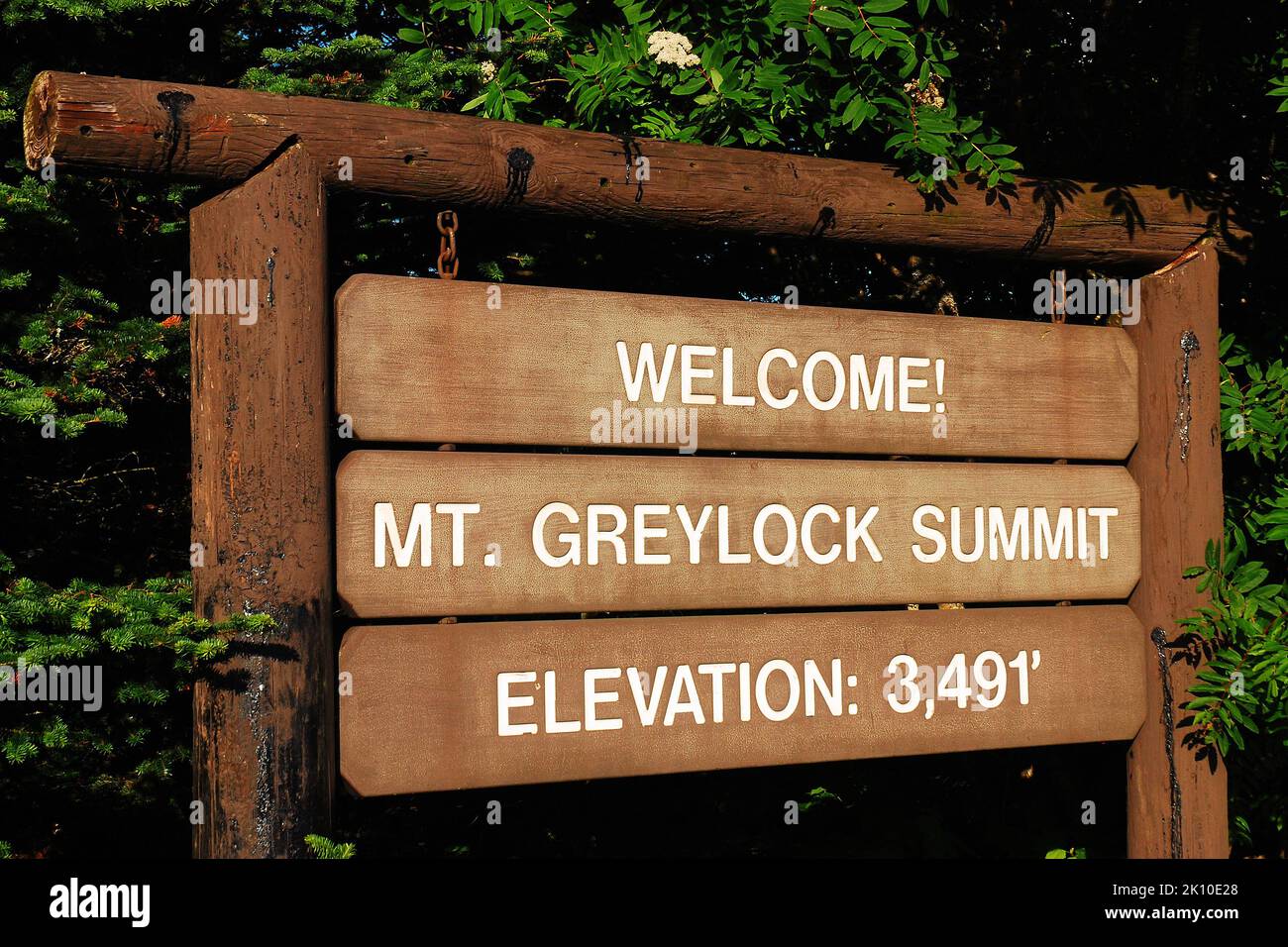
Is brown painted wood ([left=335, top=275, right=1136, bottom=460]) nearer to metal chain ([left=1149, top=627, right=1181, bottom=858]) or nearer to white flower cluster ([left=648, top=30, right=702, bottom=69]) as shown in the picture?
metal chain ([left=1149, top=627, right=1181, bottom=858])

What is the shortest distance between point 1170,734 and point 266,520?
2.67m

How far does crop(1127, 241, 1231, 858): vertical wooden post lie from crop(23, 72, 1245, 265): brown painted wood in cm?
20

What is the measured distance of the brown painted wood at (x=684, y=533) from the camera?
113 inches

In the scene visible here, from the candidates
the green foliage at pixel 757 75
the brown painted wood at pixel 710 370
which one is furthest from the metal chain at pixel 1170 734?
the green foliage at pixel 757 75

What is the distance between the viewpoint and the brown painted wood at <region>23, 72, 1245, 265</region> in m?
2.73

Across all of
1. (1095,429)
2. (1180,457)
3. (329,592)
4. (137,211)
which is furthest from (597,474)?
(137,211)

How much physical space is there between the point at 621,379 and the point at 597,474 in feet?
0.83

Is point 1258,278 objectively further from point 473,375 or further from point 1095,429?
point 473,375

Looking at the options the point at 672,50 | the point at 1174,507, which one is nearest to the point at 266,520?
the point at 672,50

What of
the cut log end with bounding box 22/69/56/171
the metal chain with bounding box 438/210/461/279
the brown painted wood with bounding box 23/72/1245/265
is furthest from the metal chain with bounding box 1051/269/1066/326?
the cut log end with bounding box 22/69/56/171

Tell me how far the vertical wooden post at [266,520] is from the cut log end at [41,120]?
0.35 metres

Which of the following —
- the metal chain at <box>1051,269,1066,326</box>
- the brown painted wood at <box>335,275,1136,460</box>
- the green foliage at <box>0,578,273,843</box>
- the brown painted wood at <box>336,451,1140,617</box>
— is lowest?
the green foliage at <box>0,578,273,843</box>

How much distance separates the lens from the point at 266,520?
109 inches

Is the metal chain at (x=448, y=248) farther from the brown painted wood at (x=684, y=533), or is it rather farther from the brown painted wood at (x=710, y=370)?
the brown painted wood at (x=684, y=533)
